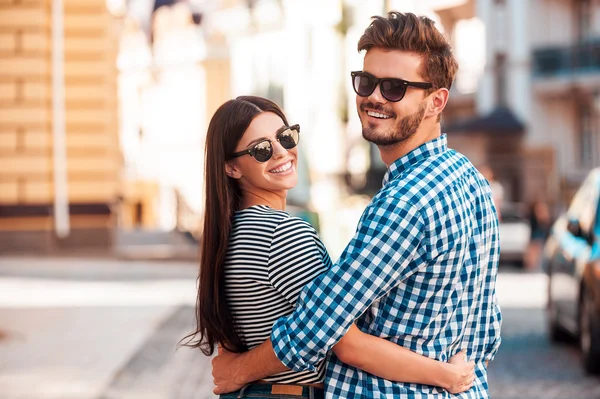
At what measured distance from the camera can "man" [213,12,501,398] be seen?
9.23ft

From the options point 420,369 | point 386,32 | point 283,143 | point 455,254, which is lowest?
point 420,369

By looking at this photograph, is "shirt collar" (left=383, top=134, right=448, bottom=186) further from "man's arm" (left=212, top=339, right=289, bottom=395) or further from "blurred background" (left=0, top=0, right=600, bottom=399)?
"man's arm" (left=212, top=339, right=289, bottom=395)

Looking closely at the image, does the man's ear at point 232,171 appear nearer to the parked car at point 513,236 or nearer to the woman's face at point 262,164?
the woman's face at point 262,164

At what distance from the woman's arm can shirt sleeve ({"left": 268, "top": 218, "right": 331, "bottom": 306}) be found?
18 centimetres

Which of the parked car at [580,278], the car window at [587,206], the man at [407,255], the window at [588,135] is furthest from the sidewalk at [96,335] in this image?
the window at [588,135]

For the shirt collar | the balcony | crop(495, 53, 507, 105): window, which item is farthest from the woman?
crop(495, 53, 507, 105): window

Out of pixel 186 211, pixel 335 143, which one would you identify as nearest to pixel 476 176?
pixel 186 211

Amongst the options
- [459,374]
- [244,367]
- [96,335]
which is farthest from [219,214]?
[96,335]

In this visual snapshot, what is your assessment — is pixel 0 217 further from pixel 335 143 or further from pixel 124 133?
pixel 124 133

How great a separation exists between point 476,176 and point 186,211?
22249 millimetres

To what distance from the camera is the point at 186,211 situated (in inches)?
989

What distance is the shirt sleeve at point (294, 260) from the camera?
9.74 ft

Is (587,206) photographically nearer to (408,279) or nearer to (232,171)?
(232,171)

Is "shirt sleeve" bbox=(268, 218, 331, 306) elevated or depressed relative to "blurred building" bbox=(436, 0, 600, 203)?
depressed
